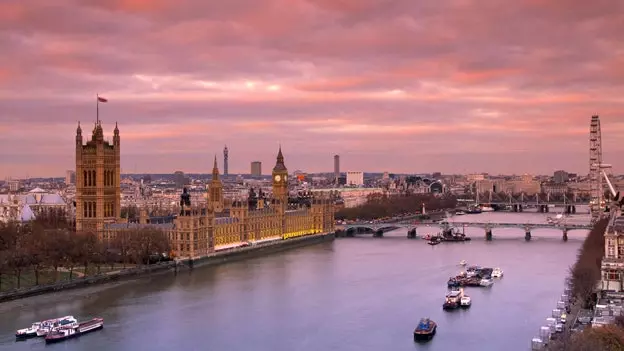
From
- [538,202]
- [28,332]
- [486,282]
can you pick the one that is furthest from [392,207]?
[28,332]

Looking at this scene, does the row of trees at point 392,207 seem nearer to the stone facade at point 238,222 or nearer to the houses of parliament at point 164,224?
the stone facade at point 238,222

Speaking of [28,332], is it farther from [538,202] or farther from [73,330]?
[538,202]

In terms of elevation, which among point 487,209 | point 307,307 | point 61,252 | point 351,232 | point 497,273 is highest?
point 61,252

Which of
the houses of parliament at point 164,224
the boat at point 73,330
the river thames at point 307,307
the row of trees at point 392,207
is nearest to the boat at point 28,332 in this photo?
the river thames at point 307,307

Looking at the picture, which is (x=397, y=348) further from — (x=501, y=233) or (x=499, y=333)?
(x=501, y=233)

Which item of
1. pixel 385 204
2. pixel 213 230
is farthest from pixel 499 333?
pixel 385 204

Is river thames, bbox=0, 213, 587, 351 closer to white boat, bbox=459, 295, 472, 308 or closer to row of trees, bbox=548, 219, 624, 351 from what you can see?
white boat, bbox=459, 295, 472, 308
